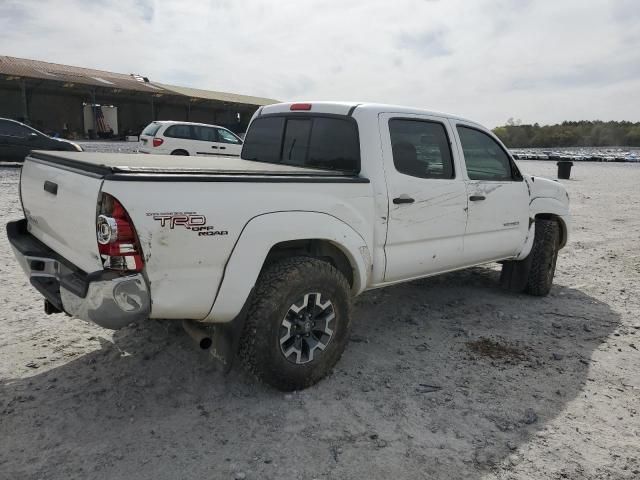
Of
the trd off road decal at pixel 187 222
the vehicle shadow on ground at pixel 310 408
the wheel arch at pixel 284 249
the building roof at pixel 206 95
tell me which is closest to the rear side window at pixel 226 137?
the vehicle shadow on ground at pixel 310 408

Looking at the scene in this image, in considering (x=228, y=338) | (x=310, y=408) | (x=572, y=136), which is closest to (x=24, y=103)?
(x=228, y=338)

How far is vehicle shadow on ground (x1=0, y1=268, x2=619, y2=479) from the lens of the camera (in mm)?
2512

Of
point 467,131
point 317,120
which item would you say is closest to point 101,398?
point 317,120

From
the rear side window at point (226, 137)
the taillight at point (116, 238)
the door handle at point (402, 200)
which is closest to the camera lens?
the taillight at point (116, 238)

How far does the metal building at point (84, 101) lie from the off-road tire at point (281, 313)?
23.9 metres

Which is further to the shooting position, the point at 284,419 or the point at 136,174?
the point at 284,419

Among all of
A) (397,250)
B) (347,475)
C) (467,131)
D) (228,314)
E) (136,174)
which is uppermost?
(467,131)

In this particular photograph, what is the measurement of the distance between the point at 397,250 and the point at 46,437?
8.22ft

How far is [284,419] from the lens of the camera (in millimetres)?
2914

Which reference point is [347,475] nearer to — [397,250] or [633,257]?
[397,250]

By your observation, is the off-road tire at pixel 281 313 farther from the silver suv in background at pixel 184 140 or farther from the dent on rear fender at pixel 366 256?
the silver suv in background at pixel 184 140

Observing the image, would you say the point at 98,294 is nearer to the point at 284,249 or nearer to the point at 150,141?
the point at 284,249

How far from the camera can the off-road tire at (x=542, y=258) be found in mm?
5219

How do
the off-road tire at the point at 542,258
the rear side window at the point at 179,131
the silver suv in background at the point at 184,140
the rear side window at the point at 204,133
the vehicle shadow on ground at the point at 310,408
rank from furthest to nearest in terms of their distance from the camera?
1. the rear side window at the point at 204,133
2. the rear side window at the point at 179,131
3. the silver suv in background at the point at 184,140
4. the off-road tire at the point at 542,258
5. the vehicle shadow on ground at the point at 310,408
